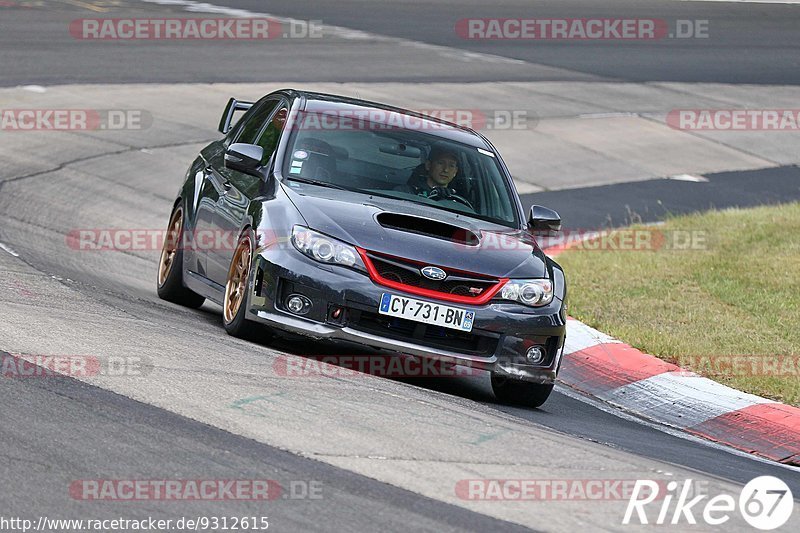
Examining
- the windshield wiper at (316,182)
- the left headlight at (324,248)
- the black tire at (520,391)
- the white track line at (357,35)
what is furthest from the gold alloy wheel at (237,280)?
the white track line at (357,35)

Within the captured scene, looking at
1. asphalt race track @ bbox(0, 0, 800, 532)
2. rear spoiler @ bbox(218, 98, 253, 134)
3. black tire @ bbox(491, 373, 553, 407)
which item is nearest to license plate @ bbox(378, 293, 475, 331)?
asphalt race track @ bbox(0, 0, 800, 532)

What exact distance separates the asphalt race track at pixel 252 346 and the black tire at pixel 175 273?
181 millimetres

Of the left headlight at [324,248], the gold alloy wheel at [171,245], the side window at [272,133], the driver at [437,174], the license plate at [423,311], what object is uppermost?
the side window at [272,133]

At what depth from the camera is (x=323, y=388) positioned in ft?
23.5

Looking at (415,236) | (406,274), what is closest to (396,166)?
(415,236)

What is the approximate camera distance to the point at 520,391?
8633 mm

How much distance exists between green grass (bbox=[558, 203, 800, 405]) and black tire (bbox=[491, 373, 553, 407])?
1516 millimetres

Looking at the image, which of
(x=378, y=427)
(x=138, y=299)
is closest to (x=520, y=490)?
(x=378, y=427)

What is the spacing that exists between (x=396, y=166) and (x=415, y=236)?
3.64ft

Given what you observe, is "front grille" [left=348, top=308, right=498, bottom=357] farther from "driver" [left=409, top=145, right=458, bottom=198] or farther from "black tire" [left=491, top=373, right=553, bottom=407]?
"driver" [left=409, top=145, right=458, bottom=198]

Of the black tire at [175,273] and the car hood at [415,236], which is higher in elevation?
the car hood at [415,236]

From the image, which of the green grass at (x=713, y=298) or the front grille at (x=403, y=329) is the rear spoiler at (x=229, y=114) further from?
the front grille at (x=403, y=329)

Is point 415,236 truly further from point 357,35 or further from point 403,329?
point 357,35

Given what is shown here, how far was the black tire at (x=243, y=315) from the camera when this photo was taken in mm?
8336
